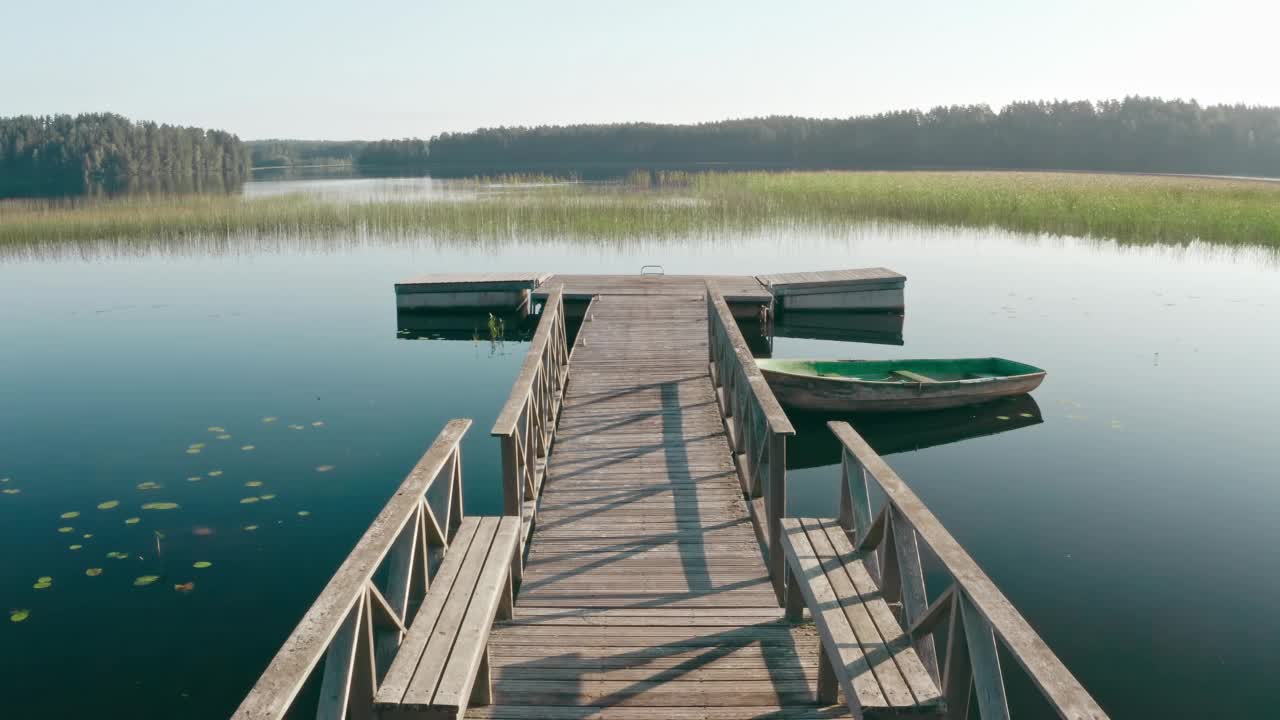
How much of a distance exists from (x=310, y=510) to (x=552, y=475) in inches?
109

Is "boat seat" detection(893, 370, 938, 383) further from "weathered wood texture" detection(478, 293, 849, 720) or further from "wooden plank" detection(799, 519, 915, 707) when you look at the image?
"wooden plank" detection(799, 519, 915, 707)

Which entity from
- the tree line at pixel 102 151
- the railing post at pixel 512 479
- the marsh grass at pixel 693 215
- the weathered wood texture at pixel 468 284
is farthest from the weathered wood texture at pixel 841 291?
the tree line at pixel 102 151

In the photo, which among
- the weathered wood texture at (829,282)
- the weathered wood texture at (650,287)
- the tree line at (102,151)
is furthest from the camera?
the tree line at (102,151)

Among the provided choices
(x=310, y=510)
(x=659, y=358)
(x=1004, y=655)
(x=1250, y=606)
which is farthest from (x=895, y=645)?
(x=659, y=358)

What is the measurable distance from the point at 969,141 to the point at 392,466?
328 ft

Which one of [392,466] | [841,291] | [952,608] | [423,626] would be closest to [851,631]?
[952,608]

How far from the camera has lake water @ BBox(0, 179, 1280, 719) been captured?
6.25 m

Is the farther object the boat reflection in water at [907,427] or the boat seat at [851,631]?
the boat reflection in water at [907,427]

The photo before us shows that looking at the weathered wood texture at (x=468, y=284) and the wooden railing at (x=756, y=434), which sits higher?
the weathered wood texture at (x=468, y=284)

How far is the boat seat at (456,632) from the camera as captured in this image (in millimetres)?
3123

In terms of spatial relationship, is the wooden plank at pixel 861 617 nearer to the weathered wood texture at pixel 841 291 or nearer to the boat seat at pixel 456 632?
the boat seat at pixel 456 632

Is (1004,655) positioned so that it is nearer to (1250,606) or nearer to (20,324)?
(1250,606)

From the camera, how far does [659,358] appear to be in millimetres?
11102

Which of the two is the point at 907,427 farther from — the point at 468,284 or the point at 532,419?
the point at 468,284
